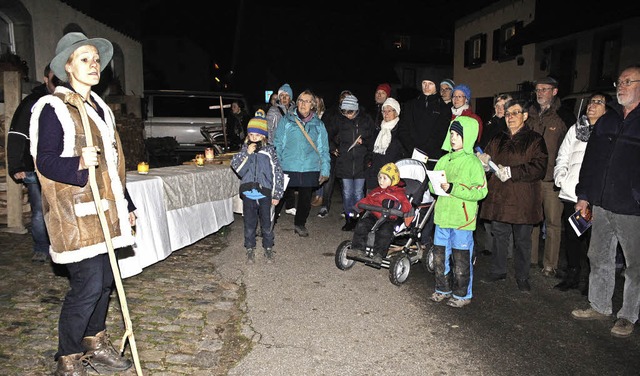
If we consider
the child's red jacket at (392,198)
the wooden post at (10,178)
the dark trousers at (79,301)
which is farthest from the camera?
the wooden post at (10,178)

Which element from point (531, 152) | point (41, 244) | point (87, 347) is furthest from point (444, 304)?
point (41, 244)

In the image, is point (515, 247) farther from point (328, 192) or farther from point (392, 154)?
point (328, 192)

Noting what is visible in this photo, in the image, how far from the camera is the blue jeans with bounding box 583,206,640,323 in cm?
437

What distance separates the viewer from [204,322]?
14.6 ft

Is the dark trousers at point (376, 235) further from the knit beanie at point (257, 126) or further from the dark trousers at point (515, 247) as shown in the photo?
the knit beanie at point (257, 126)

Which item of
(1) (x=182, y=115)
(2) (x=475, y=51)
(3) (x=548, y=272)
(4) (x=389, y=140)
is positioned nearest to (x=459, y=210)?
(3) (x=548, y=272)

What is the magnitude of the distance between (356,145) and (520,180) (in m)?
3.18

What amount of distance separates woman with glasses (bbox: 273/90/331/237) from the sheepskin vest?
4.13 m

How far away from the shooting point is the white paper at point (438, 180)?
16.1 feet

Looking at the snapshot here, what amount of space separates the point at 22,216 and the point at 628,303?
8188 millimetres

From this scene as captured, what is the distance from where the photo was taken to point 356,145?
795cm

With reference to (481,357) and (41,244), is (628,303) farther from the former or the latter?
(41,244)

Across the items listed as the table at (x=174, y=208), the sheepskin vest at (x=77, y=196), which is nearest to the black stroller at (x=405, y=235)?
the table at (x=174, y=208)

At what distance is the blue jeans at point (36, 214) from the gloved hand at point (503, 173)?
5439mm
